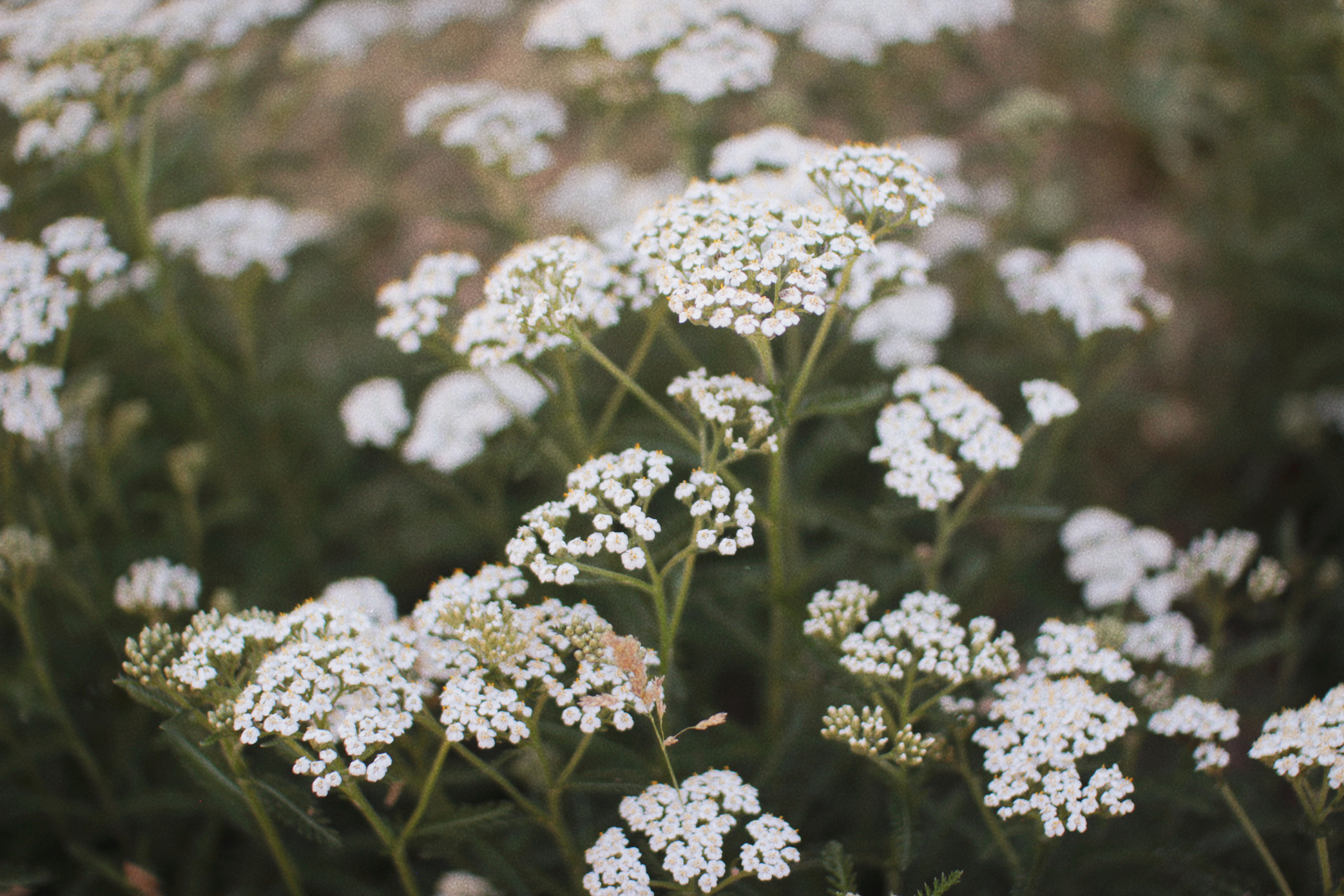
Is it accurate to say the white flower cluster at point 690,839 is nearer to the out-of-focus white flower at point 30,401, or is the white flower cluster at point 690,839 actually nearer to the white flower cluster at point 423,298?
the white flower cluster at point 423,298

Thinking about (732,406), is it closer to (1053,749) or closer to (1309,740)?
(1053,749)

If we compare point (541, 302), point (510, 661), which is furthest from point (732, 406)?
point (510, 661)

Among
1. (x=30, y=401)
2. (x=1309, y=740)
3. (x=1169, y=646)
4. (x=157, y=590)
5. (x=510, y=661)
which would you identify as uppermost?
(x=30, y=401)

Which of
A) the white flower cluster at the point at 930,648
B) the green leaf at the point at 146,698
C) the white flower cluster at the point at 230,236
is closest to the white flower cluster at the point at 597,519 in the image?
the white flower cluster at the point at 930,648

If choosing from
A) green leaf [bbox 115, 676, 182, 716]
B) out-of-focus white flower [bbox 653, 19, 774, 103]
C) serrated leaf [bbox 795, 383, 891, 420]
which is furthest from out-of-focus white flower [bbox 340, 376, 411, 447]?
serrated leaf [bbox 795, 383, 891, 420]

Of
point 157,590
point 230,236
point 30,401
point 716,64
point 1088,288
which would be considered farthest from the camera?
point 230,236

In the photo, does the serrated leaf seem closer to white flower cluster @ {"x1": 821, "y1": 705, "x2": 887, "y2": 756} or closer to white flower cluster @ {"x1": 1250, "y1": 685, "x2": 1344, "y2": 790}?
white flower cluster @ {"x1": 821, "y1": 705, "x2": 887, "y2": 756}
